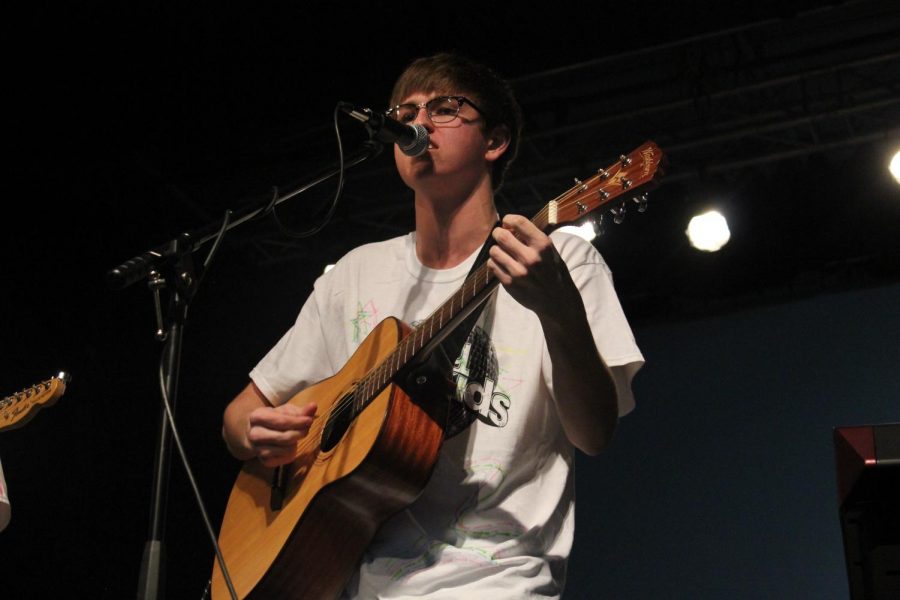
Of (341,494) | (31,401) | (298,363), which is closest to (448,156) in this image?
(298,363)

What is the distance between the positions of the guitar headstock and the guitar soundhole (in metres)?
0.64

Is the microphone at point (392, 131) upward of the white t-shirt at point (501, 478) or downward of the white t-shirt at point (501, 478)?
upward

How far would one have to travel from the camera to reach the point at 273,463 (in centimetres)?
234

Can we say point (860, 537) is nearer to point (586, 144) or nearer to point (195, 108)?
point (195, 108)

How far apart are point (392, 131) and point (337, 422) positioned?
2.24 ft

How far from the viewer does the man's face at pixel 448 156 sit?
8.11 feet

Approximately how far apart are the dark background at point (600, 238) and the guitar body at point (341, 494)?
2819 millimetres

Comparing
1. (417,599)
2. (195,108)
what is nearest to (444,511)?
(417,599)

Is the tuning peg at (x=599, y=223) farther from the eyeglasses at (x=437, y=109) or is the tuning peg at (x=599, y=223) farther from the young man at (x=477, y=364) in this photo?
the eyeglasses at (x=437, y=109)

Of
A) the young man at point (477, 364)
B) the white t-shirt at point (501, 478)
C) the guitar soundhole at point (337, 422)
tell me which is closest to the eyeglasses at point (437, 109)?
the young man at point (477, 364)

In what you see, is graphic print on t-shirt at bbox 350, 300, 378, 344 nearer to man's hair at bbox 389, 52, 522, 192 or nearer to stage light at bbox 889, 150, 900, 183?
man's hair at bbox 389, 52, 522, 192

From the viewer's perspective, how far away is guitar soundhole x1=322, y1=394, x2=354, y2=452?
2240mm

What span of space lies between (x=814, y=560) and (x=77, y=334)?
13.9ft

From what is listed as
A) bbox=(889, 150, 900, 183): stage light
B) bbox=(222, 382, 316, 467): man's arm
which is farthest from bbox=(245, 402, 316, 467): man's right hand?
bbox=(889, 150, 900, 183): stage light
